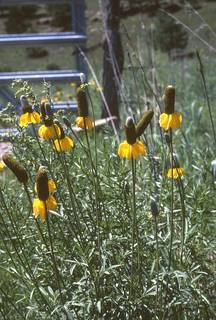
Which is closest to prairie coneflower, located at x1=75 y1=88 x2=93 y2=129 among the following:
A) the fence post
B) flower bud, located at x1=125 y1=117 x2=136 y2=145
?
flower bud, located at x1=125 y1=117 x2=136 y2=145

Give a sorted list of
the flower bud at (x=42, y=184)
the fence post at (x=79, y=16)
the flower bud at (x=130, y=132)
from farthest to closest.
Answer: the fence post at (x=79, y=16), the flower bud at (x=130, y=132), the flower bud at (x=42, y=184)

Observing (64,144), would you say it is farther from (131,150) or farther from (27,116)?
(131,150)

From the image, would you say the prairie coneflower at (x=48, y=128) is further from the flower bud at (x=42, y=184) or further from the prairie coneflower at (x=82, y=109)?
the flower bud at (x=42, y=184)

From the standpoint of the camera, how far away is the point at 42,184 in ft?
7.07

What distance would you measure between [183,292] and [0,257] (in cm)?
87

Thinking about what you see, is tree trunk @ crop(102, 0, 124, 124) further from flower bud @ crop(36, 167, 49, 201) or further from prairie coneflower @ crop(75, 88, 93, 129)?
flower bud @ crop(36, 167, 49, 201)

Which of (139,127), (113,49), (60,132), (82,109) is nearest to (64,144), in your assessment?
(60,132)

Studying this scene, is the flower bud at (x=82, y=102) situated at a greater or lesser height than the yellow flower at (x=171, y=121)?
greater

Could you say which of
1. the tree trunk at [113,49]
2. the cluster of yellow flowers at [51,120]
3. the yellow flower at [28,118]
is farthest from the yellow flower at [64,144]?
the tree trunk at [113,49]

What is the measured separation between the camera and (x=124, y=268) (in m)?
2.67

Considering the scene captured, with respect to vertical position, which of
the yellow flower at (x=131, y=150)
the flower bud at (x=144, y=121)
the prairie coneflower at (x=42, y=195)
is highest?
the flower bud at (x=144, y=121)

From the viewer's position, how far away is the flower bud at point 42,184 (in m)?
2.11

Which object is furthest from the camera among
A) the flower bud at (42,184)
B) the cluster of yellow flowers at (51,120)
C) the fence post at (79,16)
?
the fence post at (79,16)

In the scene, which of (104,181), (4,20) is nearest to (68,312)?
(104,181)
